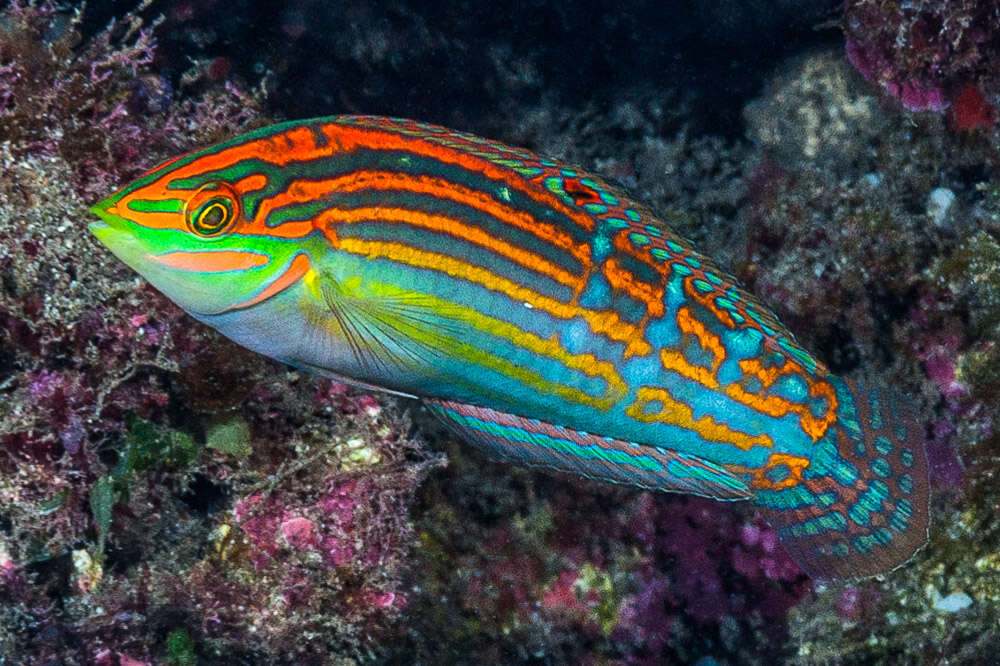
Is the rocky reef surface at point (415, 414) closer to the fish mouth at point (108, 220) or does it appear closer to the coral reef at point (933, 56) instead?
the coral reef at point (933, 56)

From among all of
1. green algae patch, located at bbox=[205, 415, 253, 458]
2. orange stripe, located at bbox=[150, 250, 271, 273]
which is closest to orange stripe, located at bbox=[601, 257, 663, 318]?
orange stripe, located at bbox=[150, 250, 271, 273]

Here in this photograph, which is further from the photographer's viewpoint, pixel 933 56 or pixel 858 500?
pixel 933 56

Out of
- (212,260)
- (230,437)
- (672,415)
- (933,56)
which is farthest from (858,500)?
(230,437)

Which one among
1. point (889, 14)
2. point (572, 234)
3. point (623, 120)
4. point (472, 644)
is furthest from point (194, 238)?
point (889, 14)

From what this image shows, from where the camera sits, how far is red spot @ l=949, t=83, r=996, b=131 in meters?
4.16

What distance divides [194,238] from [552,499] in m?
2.37

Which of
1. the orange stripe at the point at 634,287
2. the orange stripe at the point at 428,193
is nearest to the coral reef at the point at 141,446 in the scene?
the orange stripe at the point at 428,193

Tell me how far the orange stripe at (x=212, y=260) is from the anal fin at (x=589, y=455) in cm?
85

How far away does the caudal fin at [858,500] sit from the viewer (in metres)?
2.91

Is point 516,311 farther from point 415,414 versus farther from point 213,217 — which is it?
point 415,414

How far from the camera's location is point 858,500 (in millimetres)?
2951

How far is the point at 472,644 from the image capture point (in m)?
3.80

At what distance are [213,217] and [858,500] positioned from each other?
276cm

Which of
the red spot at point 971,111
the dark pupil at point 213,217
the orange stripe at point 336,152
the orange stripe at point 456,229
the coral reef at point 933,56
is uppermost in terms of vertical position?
the coral reef at point 933,56
